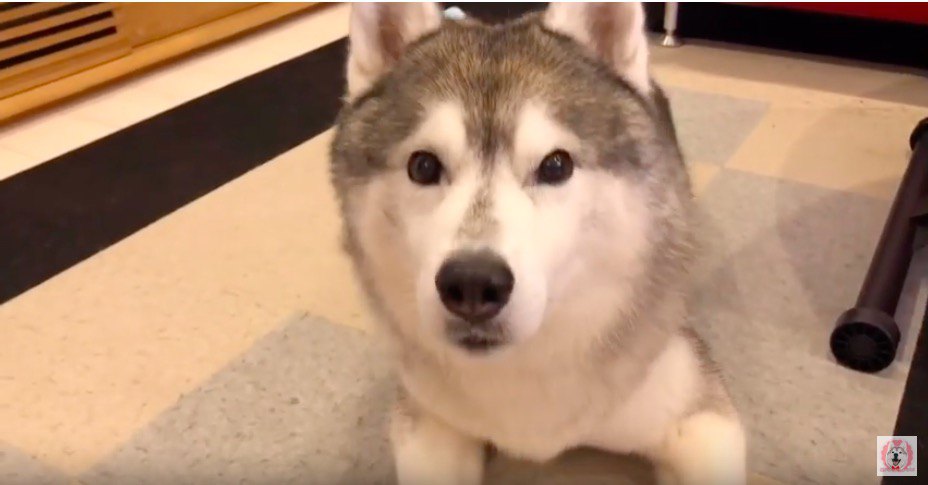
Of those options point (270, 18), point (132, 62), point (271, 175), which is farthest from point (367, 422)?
point (270, 18)

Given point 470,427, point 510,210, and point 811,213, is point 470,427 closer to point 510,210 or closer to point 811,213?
point 510,210

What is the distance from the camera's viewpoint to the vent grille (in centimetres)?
294

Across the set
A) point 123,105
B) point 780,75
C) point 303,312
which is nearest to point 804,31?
point 780,75

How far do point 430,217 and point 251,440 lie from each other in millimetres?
704

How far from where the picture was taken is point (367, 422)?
1.58m

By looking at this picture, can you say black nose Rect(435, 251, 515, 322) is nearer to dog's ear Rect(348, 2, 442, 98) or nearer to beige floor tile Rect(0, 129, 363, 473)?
dog's ear Rect(348, 2, 442, 98)

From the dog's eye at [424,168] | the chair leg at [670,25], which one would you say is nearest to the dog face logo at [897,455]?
the dog's eye at [424,168]

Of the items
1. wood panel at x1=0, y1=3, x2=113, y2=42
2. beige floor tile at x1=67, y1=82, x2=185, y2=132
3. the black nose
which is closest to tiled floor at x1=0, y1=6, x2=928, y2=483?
beige floor tile at x1=67, y1=82, x2=185, y2=132

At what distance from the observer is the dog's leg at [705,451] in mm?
1240

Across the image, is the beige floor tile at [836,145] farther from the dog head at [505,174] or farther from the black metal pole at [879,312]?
the dog head at [505,174]

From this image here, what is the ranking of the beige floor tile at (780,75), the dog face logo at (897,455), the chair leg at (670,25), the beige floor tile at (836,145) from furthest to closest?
the chair leg at (670,25) → the beige floor tile at (780,75) → the beige floor tile at (836,145) → the dog face logo at (897,455)

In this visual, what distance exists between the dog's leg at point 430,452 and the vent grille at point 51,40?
231cm

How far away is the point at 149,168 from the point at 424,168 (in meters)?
1.72

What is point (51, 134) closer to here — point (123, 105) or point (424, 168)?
point (123, 105)
